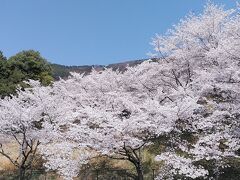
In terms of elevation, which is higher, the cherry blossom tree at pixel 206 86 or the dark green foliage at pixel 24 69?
the dark green foliage at pixel 24 69

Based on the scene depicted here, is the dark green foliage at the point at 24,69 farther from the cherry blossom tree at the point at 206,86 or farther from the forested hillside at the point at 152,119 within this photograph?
the cherry blossom tree at the point at 206,86

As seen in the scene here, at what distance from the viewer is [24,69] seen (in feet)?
132

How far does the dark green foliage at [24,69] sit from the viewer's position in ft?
124

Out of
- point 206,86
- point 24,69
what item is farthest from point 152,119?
point 24,69

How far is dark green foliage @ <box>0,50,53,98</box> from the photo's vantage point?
124ft

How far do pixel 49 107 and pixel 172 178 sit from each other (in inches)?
269

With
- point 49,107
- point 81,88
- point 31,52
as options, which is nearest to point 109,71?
point 81,88

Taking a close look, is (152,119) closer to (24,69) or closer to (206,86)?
(206,86)

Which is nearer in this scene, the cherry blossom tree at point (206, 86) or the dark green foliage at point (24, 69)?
the cherry blossom tree at point (206, 86)

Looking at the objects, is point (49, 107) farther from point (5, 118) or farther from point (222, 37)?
point (222, 37)

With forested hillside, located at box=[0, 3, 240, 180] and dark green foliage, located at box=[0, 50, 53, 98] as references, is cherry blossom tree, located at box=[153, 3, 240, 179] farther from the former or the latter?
dark green foliage, located at box=[0, 50, 53, 98]

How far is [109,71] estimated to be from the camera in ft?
92.0

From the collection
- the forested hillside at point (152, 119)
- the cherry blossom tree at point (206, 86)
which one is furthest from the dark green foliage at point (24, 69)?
the cherry blossom tree at point (206, 86)

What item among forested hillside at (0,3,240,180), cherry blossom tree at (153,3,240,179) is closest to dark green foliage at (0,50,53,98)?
forested hillside at (0,3,240,180)
